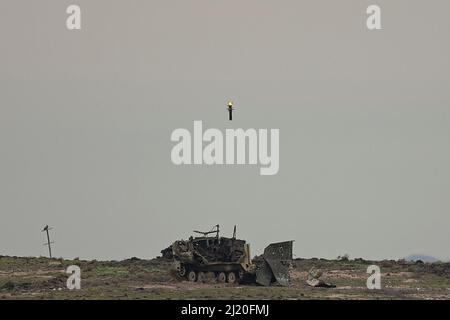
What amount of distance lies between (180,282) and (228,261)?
2.91 metres

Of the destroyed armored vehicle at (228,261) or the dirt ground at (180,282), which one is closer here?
the dirt ground at (180,282)

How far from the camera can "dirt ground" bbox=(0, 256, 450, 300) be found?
54312mm

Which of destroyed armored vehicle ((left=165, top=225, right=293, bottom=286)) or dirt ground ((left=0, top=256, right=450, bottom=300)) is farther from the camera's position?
destroyed armored vehicle ((left=165, top=225, right=293, bottom=286))

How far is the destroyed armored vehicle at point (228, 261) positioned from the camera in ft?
194

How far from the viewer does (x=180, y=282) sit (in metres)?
60.3

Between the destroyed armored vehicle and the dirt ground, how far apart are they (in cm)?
75

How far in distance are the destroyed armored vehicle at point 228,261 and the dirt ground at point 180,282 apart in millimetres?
753

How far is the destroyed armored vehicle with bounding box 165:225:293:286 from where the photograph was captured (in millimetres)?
59156
